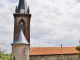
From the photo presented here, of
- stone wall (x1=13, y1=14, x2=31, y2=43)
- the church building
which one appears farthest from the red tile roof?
stone wall (x1=13, y1=14, x2=31, y2=43)

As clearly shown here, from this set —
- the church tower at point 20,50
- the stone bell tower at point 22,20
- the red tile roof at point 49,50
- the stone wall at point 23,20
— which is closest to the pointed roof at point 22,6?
the stone bell tower at point 22,20

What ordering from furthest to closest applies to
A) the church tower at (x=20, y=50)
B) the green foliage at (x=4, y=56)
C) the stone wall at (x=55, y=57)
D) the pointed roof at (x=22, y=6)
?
the pointed roof at (x=22, y=6), the stone wall at (x=55, y=57), the church tower at (x=20, y=50), the green foliage at (x=4, y=56)

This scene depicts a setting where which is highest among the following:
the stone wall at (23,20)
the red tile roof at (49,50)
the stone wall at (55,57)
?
the stone wall at (23,20)

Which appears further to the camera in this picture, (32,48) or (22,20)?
(32,48)

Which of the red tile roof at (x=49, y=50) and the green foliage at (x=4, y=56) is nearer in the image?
the green foliage at (x=4, y=56)

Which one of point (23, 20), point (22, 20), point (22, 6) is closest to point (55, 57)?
point (23, 20)

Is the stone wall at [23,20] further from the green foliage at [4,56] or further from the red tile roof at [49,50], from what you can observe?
the green foliage at [4,56]

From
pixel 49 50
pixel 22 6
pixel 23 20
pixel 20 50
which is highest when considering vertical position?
pixel 22 6

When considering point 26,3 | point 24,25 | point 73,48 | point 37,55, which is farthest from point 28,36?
point 73,48

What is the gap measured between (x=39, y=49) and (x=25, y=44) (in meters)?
8.11

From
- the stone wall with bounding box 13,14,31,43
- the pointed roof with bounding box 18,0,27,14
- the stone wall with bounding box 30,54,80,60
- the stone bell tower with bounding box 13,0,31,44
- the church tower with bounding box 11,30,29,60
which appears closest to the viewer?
the church tower with bounding box 11,30,29,60

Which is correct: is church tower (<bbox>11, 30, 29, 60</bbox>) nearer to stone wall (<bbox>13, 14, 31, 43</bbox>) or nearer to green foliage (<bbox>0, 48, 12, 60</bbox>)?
green foliage (<bbox>0, 48, 12, 60</bbox>)

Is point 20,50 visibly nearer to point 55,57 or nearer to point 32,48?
point 32,48

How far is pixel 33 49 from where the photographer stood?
3166cm
